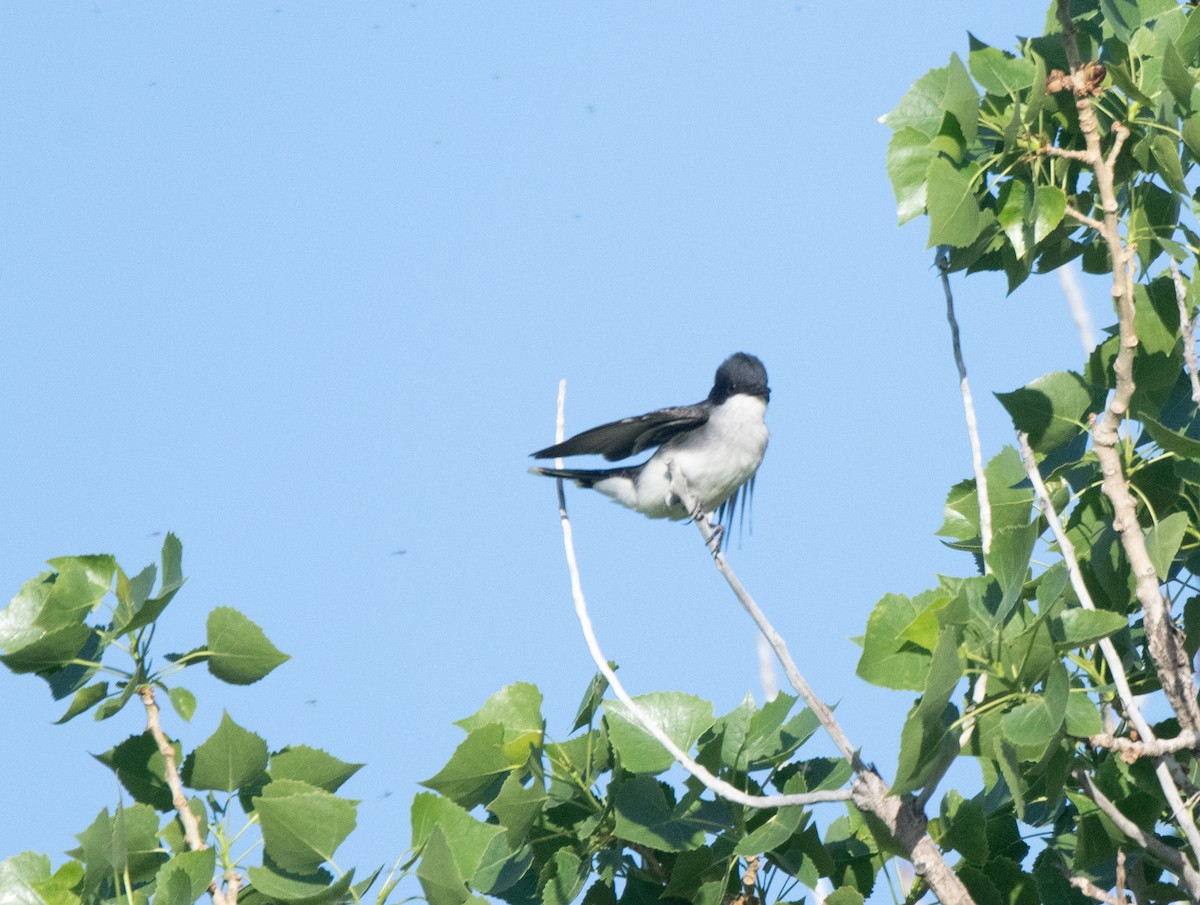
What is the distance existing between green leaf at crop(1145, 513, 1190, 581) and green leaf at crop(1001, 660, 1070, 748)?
1.55 feet

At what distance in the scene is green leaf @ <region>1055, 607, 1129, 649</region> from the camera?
2.87m

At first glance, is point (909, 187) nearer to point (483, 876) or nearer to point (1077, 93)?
point (1077, 93)

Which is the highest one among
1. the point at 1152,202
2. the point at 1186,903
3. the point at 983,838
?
the point at 1152,202

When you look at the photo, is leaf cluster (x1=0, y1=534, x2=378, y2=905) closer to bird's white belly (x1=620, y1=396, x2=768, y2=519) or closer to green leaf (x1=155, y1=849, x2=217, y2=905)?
green leaf (x1=155, y1=849, x2=217, y2=905)

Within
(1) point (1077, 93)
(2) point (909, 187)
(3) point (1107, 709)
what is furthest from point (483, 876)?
(1) point (1077, 93)

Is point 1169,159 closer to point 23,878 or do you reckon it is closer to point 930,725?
point 930,725

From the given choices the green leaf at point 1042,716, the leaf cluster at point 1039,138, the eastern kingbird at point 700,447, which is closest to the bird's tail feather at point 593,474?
the eastern kingbird at point 700,447

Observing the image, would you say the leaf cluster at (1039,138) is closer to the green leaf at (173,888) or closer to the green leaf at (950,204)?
the green leaf at (950,204)

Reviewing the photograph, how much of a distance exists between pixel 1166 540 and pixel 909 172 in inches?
43.2

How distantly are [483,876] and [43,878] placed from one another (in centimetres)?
103

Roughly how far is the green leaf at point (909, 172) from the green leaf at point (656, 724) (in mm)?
1308

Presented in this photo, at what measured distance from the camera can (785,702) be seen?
3443mm

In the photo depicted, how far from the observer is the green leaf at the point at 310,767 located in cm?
349

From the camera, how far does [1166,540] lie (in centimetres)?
319
